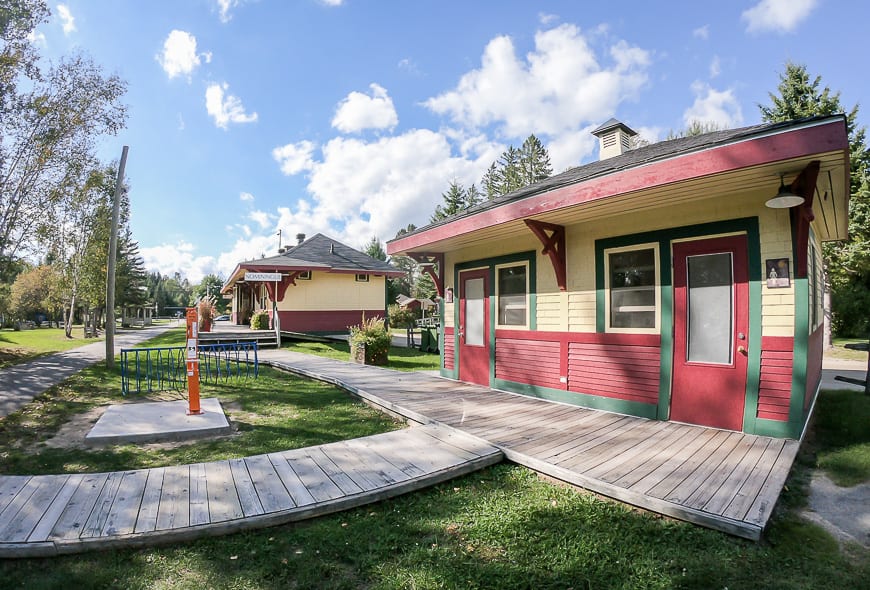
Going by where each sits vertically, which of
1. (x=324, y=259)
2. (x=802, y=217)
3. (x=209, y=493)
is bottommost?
(x=209, y=493)

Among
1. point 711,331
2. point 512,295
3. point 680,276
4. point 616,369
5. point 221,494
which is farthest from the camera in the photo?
point 512,295

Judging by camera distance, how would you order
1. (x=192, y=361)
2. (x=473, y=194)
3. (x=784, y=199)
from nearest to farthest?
1. (x=784, y=199)
2. (x=192, y=361)
3. (x=473, y=194)

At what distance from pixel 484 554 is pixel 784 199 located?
12.5 ft

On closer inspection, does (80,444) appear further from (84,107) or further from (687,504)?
(84,107)

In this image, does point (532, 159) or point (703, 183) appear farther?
point (532, 159)

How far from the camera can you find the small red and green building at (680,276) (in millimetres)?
3695

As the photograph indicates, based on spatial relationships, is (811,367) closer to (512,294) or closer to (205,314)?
(512,294)

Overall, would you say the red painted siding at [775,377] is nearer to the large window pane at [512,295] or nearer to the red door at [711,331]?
the red door at [711,331]

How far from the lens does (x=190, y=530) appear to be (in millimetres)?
2387

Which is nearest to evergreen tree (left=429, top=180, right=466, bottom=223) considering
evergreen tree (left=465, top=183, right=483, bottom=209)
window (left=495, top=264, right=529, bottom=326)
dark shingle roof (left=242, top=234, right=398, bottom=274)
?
evergreen tree (left=465, top=183, right=483, bottom=209)

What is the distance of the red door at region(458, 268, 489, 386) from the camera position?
6.95 m

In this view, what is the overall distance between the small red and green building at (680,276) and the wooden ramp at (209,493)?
2316mm

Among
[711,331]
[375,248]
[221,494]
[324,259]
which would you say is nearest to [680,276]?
[711,331]

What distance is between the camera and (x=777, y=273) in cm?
396
